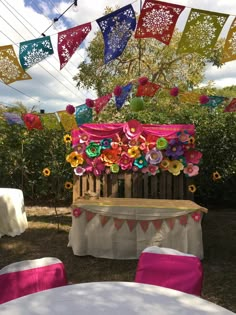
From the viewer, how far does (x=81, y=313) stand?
1.31 m

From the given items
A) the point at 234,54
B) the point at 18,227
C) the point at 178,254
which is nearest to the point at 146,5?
the point at 234,54

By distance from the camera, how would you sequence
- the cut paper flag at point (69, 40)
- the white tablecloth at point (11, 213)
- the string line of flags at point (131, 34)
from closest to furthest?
the string line of flags at point (131, 34)
the cut paper flag at point (69, 40)
the white tablecloth at point (11, 213)

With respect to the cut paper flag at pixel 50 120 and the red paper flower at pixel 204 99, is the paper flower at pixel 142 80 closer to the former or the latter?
the red paper flower at pixel 204 99

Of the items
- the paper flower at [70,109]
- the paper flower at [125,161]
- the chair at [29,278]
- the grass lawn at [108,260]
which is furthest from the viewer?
the paper flower at [125,161]

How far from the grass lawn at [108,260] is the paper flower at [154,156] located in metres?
1.43

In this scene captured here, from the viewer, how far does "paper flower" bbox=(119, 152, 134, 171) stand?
233 inches

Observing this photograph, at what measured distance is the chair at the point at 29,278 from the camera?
64.7 inches

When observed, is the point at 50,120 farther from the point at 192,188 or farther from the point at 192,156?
the point at 192,188

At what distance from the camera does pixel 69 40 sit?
4.06 meters

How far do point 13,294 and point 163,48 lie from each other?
563 inches

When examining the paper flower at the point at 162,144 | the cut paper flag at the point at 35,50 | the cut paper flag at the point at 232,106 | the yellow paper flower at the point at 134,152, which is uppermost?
the cut paper flag at the point at 35,50

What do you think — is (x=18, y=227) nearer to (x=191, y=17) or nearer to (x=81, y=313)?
(x=191, y=17)

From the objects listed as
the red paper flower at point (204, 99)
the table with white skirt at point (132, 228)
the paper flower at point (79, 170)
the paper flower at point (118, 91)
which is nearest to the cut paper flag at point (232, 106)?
the red paper flower at point (204, 99)

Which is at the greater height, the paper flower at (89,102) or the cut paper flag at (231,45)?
the cut paper flag at (231,45)
